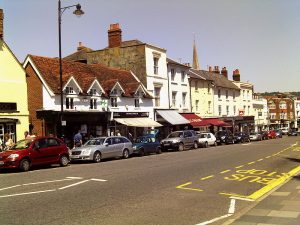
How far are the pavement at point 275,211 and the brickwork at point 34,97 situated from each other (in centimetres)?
2090

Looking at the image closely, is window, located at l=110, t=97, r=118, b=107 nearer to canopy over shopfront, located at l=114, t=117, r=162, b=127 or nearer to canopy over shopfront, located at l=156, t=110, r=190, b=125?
canopy over shopfront, located at l=114, t=117, r=162, b=127

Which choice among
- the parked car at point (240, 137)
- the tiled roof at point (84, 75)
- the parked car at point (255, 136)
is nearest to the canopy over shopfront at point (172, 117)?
the tiled roof at point (84, 75)

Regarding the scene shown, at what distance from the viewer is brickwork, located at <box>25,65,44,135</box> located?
1143 inches

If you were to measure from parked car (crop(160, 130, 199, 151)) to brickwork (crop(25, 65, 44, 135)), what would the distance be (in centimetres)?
1048

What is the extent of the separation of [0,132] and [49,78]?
20.5ft

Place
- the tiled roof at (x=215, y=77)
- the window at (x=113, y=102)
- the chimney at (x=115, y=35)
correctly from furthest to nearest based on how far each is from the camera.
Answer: the tiled roof at (x=215, y=77), the chimney at (x=115, y=35), the window at (x=113, y=102)

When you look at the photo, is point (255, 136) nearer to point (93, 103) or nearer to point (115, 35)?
point (115, 35)

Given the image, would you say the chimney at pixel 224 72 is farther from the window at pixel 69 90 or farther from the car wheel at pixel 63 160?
the car wheel at pixel 63 160

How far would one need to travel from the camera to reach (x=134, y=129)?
38.9m

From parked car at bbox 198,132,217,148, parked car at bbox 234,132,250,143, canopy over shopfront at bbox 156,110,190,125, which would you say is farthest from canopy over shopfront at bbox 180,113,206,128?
parked car at bbox 198,132,217,148

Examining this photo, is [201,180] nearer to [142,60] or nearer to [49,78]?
[49,78]

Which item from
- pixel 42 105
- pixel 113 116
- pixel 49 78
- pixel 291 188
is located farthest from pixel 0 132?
pixel 291 188

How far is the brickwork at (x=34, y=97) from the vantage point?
1143 inches

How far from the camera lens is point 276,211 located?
877cm
